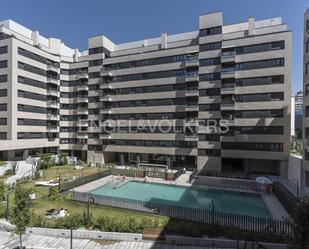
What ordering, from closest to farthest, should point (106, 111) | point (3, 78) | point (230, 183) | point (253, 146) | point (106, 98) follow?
point (230, 183)
point (253, 146)
point (3, 78)
point (106, 98)
point (106, 111)

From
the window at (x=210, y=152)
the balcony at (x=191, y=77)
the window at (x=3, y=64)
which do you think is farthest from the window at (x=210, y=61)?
the window at (x=3, y=64)

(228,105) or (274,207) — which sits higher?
(228,105)

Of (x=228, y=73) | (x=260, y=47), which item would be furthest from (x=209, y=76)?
(x=260, y=47)

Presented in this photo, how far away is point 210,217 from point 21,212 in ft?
47.7

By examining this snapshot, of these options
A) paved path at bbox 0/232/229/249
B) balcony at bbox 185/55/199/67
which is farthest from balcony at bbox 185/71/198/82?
paved path at bbox 0/232/229/249

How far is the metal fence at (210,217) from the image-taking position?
16297 mm

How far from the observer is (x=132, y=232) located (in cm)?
1600

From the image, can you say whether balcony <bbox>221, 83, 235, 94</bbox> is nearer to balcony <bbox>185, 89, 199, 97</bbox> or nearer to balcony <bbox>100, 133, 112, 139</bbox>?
balcony <bbox>185, 89, 199, 97</bbox>

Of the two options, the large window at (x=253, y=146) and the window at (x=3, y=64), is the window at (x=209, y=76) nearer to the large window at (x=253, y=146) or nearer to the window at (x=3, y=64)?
the large window at (x=253, y=146)

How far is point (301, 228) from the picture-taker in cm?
959

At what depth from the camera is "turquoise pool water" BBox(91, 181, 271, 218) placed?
2489 centimetres

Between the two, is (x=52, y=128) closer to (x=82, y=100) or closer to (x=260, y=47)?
(x=82, y=100)

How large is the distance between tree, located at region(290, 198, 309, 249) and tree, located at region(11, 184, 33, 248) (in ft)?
49.3

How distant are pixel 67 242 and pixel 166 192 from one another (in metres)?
17.9
